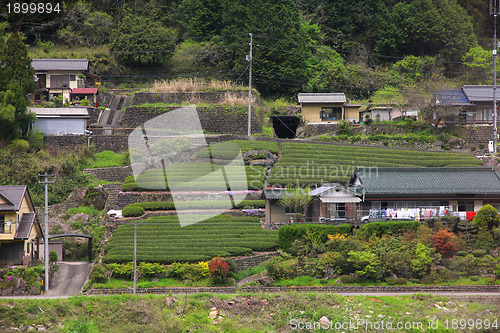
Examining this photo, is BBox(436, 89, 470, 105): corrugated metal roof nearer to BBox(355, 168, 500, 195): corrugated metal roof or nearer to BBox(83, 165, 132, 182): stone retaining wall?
BBox(355, 168, 500, 195): corrugated metal roof

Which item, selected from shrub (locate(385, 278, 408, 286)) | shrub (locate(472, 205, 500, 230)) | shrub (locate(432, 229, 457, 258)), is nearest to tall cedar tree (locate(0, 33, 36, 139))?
shrub (locate(385, 278, 408, 286))

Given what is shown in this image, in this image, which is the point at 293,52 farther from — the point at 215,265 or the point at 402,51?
the point at 215,265

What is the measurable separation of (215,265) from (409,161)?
21.5 meters

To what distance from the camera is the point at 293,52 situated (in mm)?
62844

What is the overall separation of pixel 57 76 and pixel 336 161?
92.7ft

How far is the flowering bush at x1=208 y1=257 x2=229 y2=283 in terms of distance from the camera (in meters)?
33.8

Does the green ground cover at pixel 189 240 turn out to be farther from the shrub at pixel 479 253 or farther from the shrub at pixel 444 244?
the shrub at pixel 479 253

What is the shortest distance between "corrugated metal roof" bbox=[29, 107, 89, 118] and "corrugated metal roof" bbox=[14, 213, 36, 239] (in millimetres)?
16662

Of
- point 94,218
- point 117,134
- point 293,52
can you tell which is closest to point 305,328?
point 94,218

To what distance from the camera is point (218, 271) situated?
33.8 meters

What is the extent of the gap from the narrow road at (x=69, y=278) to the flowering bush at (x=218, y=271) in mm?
6776

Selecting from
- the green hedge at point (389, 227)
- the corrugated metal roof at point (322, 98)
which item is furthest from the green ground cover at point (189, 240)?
the corrugated metal roof at point (322, 98)

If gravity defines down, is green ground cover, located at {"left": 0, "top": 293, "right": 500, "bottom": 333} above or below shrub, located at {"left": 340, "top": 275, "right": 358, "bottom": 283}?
below

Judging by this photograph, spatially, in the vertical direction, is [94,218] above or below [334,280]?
above
